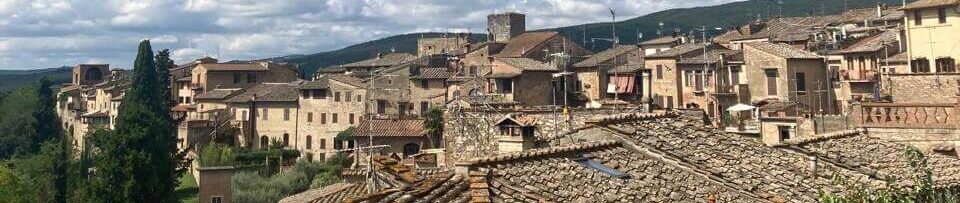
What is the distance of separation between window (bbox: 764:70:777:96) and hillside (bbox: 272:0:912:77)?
2780 inches

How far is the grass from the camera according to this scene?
5254cm

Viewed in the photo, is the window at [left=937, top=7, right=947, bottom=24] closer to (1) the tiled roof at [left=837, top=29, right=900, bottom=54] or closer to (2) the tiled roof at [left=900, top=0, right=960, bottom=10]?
(2) the tiled roof at [left=900, top=0, right=960, bottom=10]

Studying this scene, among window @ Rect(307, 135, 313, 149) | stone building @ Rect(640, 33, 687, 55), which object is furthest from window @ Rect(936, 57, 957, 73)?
window @ Rect(307, 135, 313, 149)

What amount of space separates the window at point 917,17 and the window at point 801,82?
657cm

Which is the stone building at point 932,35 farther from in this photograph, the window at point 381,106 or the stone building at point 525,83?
the window at point 381,106

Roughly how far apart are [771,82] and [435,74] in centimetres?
2328

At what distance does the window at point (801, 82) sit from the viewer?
43.7 meters

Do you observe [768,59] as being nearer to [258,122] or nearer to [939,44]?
[939,44]

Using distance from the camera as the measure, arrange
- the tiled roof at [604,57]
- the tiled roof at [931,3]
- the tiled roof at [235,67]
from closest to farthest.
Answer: the tiled roof at [931,3]
the tiled roof at [604,57]
the tiled roof at [235,67]

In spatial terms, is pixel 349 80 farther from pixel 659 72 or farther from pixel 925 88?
pixel 925 88

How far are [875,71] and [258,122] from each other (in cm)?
4488

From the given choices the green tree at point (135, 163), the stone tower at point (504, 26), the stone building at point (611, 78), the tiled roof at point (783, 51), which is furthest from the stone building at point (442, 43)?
the tiled roof at point (783, 51)

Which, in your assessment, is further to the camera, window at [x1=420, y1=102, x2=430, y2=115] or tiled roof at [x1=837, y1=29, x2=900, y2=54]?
window at [x1=420, y1=102, x2=430, y2=115]

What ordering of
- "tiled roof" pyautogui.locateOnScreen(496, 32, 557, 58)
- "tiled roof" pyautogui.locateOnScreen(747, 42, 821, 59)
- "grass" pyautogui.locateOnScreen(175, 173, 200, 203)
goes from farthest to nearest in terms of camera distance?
1. "tiled roof" pyautogui.locateOnScreen(496, 32, 557, 58)
2. "grass" pyautogui.locateOnScreen(175, 173, 200, 203)
3. "tiled roof" pyautogui.locateOnScreen(747, 42, 821, 59)
